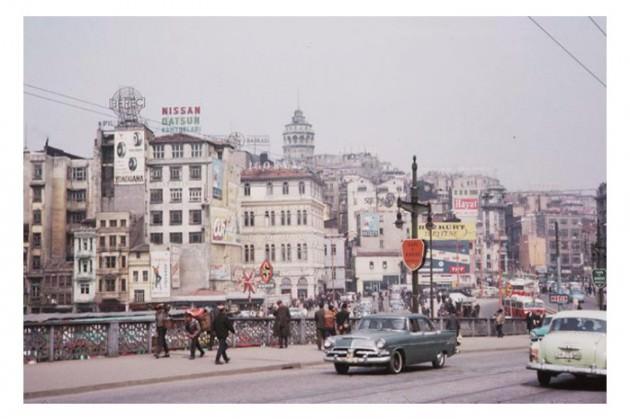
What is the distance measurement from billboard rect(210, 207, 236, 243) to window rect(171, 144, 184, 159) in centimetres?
575

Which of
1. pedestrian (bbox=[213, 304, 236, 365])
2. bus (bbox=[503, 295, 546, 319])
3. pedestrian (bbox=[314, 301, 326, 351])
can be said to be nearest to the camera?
pedestrian (bbox=[213, 304, 236, 365])

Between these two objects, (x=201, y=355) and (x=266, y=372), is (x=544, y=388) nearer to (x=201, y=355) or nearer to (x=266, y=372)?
(x=266, y=372)

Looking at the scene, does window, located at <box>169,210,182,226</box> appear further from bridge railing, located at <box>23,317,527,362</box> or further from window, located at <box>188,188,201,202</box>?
bridge railing, located at <box>23,317,527,362</box>

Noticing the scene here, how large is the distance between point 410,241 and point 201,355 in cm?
705

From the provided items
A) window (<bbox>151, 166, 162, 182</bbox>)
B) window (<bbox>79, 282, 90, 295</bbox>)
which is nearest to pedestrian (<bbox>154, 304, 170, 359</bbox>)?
window (<bbox>151, 166, 162, 182</bbox>)

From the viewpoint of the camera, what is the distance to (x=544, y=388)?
1833 centimetres

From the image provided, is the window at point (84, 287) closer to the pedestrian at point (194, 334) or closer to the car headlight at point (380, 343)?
the pedestrian at point (194, 334)

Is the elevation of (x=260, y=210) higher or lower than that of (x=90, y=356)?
higher

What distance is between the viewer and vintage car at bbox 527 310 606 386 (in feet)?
57.4

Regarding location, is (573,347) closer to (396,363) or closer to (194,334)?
(396,363)

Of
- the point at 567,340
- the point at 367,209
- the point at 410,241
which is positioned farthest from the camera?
the point at 367,209

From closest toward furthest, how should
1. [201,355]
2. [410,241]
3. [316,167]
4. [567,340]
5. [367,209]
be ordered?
[567,340] < [201,355] < [410,241] < [316,167] < [367,209]

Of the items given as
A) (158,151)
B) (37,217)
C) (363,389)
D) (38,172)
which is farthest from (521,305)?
(363,389)

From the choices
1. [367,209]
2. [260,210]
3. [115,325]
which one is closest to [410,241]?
[115,325]
